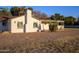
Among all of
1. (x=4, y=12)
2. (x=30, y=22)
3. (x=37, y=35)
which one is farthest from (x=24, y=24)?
(x=4, y=12)

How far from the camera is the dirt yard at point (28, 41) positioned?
12.5m

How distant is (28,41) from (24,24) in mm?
474

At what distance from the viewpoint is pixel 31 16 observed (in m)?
12.7

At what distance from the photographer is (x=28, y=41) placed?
12.6 metres

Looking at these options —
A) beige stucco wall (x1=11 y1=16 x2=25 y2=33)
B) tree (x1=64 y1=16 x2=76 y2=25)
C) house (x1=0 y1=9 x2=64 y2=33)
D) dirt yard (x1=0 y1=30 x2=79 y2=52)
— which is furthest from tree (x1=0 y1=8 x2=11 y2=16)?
tree (x1=64 y1=16 x2=76 y2=25)

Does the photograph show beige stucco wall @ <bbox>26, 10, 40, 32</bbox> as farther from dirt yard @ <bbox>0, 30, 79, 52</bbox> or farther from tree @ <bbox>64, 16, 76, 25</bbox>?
tree @ <bbox>64, 16, 76, 25</bbox>

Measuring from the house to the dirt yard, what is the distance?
0.14 metres

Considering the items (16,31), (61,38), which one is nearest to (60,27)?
(61,38)

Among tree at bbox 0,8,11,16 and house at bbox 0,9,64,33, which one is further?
house at bbox 0,9,64,33

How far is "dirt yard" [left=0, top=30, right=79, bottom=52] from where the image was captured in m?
12.5

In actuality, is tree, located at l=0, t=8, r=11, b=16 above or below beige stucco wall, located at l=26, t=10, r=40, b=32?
above

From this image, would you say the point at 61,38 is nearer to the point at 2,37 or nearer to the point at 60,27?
the point at 60,27

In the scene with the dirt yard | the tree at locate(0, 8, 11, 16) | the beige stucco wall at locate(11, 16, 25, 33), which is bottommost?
the dirt yard

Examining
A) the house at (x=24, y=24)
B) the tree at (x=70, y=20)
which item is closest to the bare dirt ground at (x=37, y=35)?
the house at (x=24, y=24)
